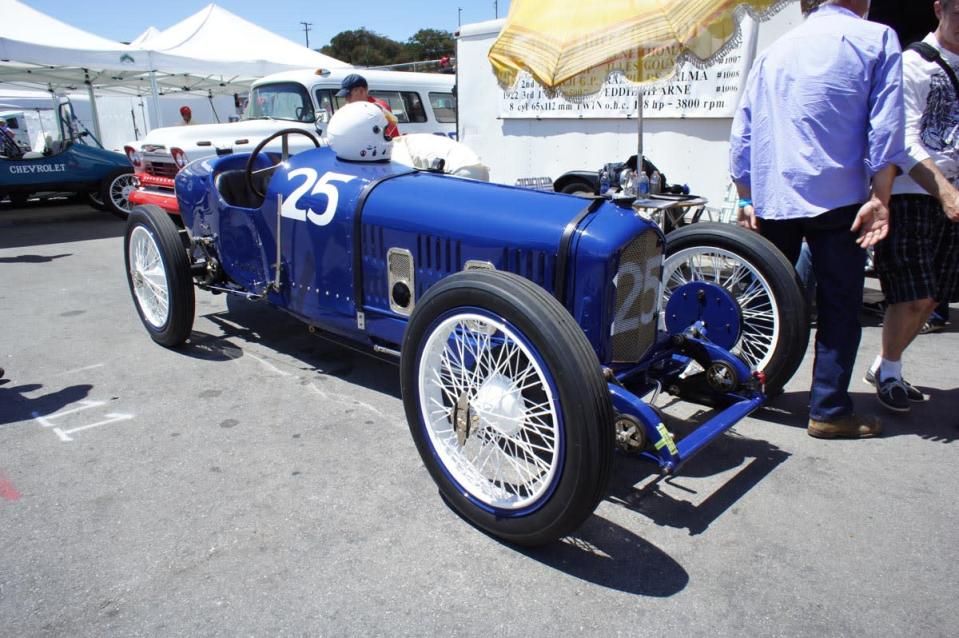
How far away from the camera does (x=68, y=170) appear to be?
1077 cm

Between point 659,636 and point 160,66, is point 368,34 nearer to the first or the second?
point 160,66

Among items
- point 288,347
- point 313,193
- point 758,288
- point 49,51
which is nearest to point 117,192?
point 49,51

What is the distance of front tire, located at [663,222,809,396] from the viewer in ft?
10.3

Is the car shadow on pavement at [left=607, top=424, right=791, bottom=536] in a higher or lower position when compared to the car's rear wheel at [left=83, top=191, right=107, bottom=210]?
lower

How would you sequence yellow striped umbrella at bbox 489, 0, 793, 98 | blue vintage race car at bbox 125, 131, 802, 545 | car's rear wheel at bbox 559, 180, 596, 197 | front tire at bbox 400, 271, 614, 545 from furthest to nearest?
car's rear wheel at bbox 559, 180, 596, 197 → yellow striped umbrella at bbox 489, 0, 793, 98 → blue vintage race car at bbox 125, 131, 802, 545 → front tire at bbox 400, 271, 614, 545

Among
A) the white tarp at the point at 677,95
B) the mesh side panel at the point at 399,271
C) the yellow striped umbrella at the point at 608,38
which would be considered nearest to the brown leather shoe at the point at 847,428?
the mesh side panel at the point at 399,271

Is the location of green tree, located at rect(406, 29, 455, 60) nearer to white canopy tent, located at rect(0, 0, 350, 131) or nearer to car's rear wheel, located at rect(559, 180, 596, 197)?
white canopy tent, located at rect(0, 0, 350, 131)

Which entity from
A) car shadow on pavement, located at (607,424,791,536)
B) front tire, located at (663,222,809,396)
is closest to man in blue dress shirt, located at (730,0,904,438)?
front tire, located at (663,222,809,396)

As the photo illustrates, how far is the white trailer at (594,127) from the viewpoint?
21.0 ft

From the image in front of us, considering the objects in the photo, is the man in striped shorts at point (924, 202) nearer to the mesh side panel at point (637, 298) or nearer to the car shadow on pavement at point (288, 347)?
the mesh side panel at point (637, 298)

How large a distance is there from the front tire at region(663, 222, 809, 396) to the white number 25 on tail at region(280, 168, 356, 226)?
1.79 meters

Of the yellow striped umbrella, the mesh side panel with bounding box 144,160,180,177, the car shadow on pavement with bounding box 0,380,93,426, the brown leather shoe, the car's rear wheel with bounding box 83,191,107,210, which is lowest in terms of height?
the car shadow on pavement with bounding box 0,380,93,426

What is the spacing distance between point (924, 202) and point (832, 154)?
791mm

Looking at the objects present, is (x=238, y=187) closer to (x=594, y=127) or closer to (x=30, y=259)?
(x=594, y=127)
